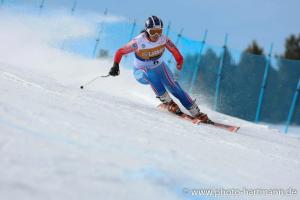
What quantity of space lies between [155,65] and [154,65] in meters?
0.02

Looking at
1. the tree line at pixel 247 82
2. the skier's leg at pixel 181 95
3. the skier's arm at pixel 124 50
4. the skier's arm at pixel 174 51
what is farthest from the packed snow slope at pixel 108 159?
the tree line at pixel 247 82

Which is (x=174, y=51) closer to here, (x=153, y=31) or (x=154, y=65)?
(x=154, y=65)

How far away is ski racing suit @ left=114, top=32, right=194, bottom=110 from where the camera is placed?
767 cm

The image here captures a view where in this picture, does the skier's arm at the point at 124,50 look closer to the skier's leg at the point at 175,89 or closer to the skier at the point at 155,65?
the skier at the point at 155,65

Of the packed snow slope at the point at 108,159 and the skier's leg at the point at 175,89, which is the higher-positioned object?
the skier's leg at the point at 175,89

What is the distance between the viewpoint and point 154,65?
7.84 meters

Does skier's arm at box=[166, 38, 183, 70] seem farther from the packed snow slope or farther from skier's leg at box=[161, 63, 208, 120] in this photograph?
the packed snow slope

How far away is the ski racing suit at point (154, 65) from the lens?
302 inches

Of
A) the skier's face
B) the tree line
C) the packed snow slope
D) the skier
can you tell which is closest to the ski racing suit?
the skier

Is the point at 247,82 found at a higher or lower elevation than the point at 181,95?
higher

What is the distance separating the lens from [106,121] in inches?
171

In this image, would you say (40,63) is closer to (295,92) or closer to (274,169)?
(295,92)

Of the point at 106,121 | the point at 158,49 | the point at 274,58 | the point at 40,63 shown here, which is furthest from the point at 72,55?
the point at 106,121

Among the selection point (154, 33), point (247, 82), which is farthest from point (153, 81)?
point (247, 82)
